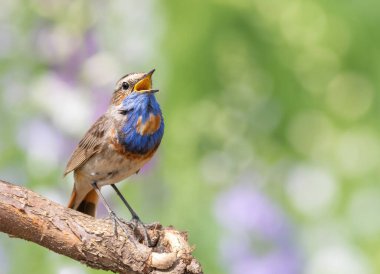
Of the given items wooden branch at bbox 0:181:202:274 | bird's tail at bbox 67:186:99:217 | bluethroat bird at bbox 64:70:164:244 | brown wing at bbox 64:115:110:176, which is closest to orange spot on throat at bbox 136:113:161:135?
bluethroat bird at bbox 64:70:164:244

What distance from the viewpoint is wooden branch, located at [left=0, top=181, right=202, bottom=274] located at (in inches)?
88.2

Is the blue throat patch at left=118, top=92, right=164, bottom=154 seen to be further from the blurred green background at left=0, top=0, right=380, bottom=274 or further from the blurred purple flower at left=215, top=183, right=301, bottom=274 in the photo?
the blurred purple flower at left=215, top=183, right=301, bottom=274

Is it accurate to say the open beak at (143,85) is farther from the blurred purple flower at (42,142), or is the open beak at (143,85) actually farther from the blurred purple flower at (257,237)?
the blurred purple flower at (257,237)

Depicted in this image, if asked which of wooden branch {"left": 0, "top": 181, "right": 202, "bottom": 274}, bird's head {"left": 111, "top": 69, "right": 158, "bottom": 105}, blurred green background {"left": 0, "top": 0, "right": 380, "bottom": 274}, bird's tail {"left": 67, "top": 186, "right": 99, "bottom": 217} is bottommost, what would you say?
wooden branch {"left": 0, "top": 181, "right": 202, "bottom": 274}

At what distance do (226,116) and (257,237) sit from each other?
0.63 m

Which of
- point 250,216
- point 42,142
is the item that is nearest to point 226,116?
point 250,216

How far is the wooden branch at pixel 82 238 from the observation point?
2240 mm

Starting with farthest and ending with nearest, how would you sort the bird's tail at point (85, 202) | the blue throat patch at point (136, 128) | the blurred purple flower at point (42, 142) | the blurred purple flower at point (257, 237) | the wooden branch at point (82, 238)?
the blurred purple flower at point (257, 237)
the blurred purple flower at point (42, 142)
the bird's tail at point (85, 202)
the blue throat patch at point (136, 128)
the wooden branch at point (82, 238)

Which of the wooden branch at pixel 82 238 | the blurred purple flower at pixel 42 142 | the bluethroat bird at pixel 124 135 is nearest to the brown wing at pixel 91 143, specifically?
the bluethroat bird at pixel 124 135

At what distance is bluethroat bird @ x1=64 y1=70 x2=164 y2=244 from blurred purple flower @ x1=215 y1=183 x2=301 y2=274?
1.31 meters

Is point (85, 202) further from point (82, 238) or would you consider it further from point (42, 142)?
point (42, 142)

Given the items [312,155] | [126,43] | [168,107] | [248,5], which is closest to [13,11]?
[126,43]

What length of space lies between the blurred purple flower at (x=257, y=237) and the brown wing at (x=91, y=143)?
51.2 inches

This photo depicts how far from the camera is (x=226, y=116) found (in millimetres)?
4473
